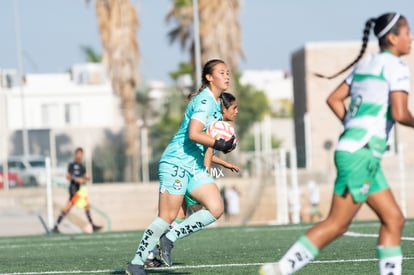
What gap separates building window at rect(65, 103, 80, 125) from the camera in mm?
73562

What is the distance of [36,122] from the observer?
243ft

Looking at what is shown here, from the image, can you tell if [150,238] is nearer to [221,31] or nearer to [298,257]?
[298,257]

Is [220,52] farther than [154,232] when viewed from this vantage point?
Yes

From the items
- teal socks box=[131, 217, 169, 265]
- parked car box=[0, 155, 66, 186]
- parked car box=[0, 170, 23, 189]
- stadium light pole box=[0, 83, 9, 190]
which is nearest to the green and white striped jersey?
teal socks box=[131, 217, 169, 265]

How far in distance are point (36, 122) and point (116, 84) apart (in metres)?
28.1

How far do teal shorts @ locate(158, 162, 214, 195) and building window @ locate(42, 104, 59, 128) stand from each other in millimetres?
64408

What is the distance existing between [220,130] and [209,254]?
326 centimetres

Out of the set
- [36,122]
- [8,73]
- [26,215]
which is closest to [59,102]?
[36,122]

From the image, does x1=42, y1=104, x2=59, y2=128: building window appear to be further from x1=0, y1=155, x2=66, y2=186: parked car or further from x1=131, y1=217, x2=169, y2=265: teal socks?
x1=131, y1=217, x2=169, y2=265: teal socks

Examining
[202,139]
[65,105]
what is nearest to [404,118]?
[202,139]

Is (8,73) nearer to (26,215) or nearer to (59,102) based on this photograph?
(59,102)

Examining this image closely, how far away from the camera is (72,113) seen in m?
73.8

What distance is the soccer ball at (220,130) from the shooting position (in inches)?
394

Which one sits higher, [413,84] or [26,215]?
[413,84]
